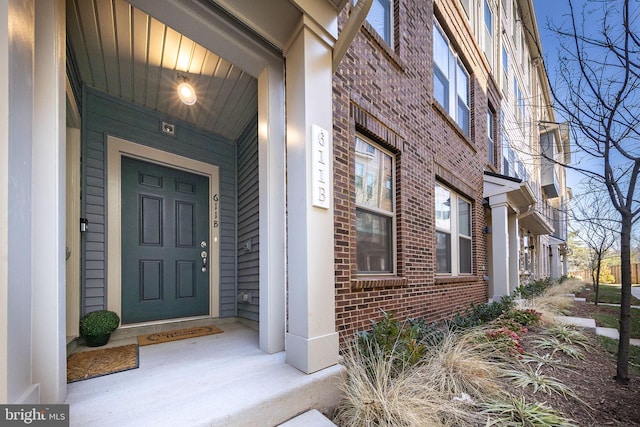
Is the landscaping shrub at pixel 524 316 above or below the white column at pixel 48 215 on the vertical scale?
below

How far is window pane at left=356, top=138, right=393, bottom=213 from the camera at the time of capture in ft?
11.8

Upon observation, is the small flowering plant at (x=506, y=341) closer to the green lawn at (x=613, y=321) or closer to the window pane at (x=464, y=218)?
the window pane at (x=464, y=218)

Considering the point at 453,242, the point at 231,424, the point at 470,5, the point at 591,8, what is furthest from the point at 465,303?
the point at 470,5

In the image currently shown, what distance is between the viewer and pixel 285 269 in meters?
2.66

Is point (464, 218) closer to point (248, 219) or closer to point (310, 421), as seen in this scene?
point (248, 219)

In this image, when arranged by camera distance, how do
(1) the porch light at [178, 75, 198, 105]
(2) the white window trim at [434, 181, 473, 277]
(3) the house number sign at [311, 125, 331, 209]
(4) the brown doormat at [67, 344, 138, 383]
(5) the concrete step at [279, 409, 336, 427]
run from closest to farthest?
(5) the concrete step at [279, 409, 336, 427] → (4) the brown doormat at [67, 344, 138, 383] → (3) the house number sign at [311, 125, 331, 209] → (1) the porch light at [178, 75, 198, 105] → (2) the white window trim at [434, 181, 473, 277]

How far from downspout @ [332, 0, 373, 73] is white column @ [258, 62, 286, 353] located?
54cm

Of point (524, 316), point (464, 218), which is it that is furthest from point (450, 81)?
point (524, 316)

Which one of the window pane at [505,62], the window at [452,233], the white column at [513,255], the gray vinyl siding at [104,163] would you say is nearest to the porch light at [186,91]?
the gray vinyl siding at [104,163]

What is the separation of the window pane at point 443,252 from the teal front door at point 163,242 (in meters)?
3.81

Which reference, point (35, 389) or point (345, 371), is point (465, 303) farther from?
point (35, 389)

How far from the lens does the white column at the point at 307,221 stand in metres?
2.37

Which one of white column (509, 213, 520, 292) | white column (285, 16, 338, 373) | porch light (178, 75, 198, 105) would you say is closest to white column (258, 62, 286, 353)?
white column (285, 16, 338, 373)

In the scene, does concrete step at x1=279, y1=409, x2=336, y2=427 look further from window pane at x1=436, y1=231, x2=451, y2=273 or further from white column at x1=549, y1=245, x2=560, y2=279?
white column at x1=549, y1=245, x2=560, y2=279
